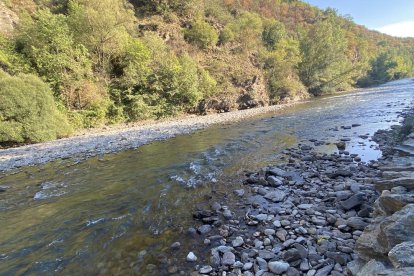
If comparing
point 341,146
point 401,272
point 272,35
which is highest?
point 272,35

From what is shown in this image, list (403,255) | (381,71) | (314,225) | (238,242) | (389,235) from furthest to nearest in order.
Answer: (381,71) → (314,225) → (238,242) → (389,235) → (403,255)

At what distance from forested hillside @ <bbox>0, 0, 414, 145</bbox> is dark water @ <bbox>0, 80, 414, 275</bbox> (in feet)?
25.9

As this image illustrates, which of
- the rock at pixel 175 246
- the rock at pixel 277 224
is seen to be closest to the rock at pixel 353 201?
the rock at pixel 277 224

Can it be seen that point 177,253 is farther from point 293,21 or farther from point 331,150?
point 293,21

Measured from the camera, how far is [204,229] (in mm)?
4625

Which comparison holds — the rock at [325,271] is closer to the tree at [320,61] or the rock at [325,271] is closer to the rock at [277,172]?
the rock at [277,172]

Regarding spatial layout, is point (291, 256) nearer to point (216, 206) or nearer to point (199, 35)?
point (216, 206)

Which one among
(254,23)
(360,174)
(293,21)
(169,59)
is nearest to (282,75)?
(254,23)

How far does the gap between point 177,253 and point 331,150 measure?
25.7ft

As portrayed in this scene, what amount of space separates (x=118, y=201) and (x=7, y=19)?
25.8 m

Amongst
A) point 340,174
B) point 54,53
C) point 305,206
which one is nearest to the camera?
Answer: point 305,206

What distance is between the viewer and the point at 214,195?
20.3 ft

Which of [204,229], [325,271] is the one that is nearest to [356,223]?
[325,271]

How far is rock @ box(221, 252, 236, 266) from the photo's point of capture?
362 cm
